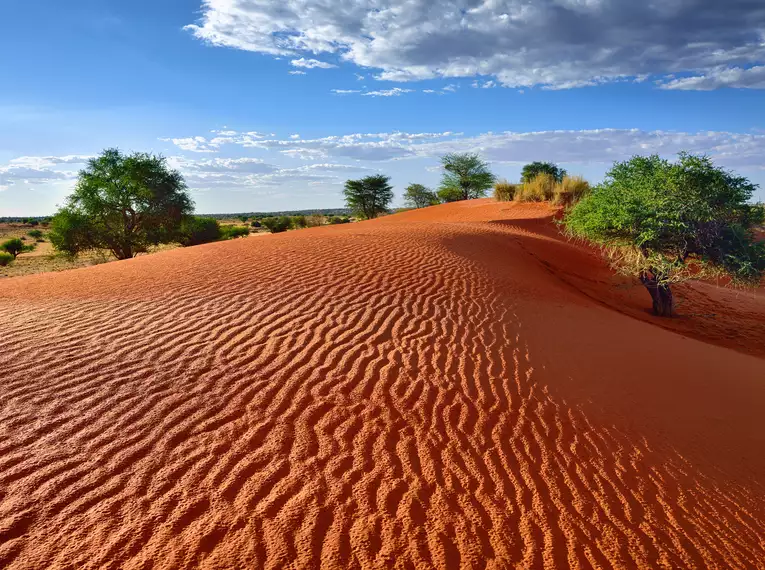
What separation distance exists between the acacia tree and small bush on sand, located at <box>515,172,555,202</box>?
48.7 feet

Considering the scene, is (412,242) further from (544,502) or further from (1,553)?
(1,553)

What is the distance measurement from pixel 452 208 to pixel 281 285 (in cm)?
2357

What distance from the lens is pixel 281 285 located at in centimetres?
924

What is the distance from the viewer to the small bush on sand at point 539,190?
2703 cm

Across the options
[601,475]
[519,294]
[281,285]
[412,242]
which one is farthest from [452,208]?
[601,475]

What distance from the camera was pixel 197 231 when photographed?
34.5m

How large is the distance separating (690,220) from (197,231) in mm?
31422

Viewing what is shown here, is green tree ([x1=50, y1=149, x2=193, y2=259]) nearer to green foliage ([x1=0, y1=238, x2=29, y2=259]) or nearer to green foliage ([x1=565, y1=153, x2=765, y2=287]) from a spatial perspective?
green foliage ([x1=0, y1=238, x2=29, y2=259])

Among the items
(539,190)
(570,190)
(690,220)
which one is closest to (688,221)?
(690,220)

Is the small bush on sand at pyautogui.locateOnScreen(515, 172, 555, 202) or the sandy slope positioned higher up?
the small bush on sand at pyautogui.locateOnScreen(515, 172, 555, 202)

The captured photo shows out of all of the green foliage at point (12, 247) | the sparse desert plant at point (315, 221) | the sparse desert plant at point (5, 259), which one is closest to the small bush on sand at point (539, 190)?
the sparse desert plant at point (315, 221)

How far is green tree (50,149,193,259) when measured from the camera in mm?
25984

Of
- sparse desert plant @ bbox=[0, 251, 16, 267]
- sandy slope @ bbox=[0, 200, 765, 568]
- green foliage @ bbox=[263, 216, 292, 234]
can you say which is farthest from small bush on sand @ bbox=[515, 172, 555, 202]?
sparse desert plant @ bbox=[0, 251, 16, 267]

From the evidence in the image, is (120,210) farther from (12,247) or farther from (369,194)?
(369,194)
